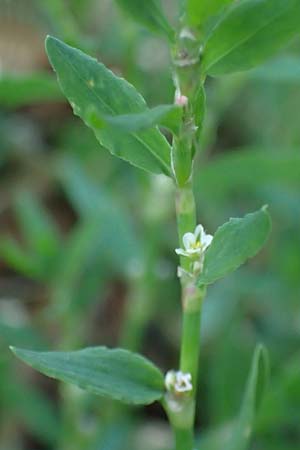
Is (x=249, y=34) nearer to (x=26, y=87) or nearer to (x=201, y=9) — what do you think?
(x=201, y=9)

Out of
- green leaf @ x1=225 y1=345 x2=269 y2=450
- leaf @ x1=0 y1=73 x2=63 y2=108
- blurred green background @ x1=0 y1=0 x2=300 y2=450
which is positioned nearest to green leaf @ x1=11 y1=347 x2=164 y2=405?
green leaf @ x1=225 y1=345 x2=269 y2=450

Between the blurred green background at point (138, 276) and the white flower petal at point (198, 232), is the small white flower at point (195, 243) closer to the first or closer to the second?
the white flower petal at point (198, 232)

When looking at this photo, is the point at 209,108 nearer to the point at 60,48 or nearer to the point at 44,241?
the point at 44,241

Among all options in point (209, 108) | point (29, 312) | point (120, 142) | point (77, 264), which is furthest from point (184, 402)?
point (29, 312)

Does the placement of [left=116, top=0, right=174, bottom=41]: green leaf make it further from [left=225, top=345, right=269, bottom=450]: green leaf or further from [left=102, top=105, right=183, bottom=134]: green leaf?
[left=225, top=345, right=269, bottom=450]: green leaf

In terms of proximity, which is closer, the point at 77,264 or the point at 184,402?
the point at 184,402

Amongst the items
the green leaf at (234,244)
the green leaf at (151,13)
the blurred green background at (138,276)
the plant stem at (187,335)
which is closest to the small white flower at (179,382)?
the plant stem at (187,335)
